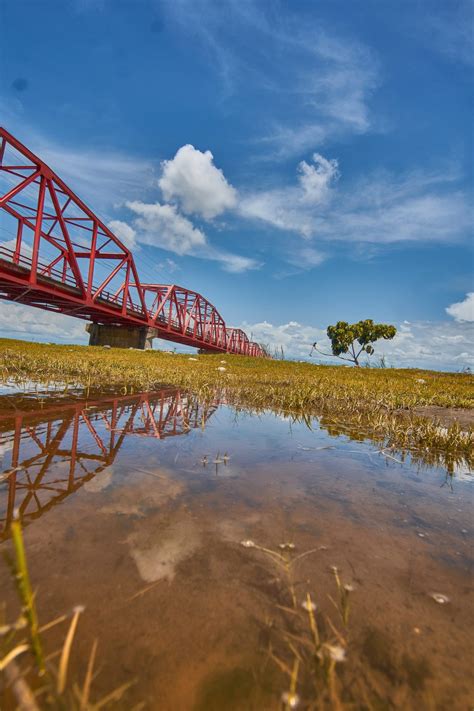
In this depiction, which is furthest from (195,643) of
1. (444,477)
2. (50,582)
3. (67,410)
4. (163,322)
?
(163,322)

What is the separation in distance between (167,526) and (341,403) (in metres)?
5.44

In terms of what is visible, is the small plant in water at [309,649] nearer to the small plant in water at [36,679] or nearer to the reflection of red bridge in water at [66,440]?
the small plant in water at [36,679]

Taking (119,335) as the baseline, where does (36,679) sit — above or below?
below

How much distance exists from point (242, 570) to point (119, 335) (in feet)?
123

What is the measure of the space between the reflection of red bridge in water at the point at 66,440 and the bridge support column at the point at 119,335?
32254mm

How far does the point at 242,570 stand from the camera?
1284mm

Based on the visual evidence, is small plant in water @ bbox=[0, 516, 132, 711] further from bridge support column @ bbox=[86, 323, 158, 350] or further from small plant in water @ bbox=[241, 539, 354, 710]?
bridge support column @ bbox=[86, 323, 158, 350]

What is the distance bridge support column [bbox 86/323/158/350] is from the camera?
3585 centimetres

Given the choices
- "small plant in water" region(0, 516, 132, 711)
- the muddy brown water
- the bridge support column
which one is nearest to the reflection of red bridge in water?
the muddy brown water

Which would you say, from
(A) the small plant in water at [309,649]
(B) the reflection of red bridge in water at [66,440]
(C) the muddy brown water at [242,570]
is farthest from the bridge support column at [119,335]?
(A) the small plant in water at [309,649]

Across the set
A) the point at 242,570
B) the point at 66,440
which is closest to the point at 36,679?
the point at 242,570

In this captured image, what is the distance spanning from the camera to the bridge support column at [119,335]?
118 feet

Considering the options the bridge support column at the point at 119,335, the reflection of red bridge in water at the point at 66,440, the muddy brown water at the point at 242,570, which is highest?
the bridge support column at the point at 119,335

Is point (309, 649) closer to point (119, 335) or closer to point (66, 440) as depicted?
point (66, 440)
